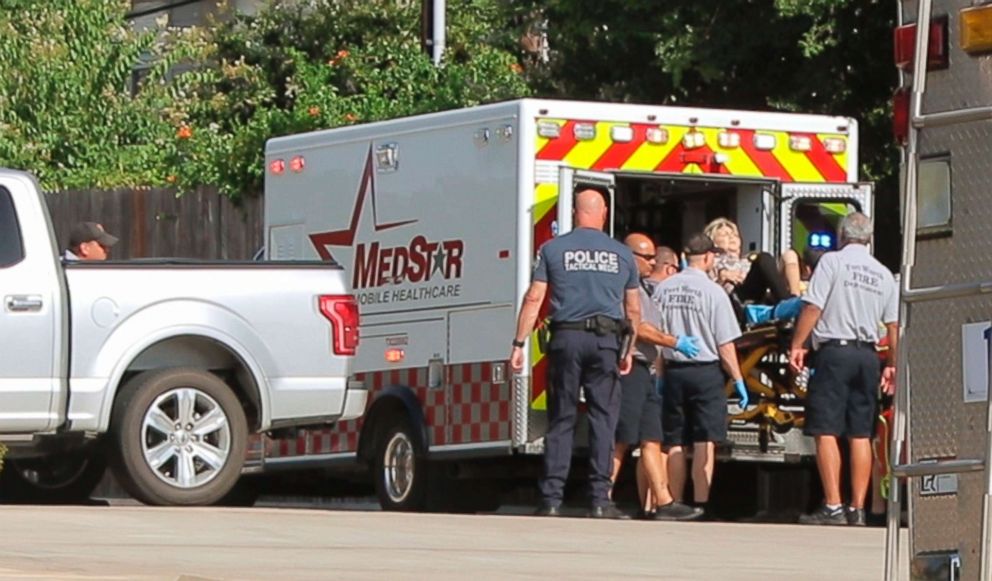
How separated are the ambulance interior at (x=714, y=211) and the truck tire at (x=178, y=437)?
2961 mm

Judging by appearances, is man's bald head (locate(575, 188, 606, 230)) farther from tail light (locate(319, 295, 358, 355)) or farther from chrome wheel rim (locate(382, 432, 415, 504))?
chrome wheel rim (locate(382, 432, 415, 504))

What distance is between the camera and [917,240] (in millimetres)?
7863

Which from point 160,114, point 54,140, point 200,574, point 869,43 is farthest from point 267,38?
point 200,574

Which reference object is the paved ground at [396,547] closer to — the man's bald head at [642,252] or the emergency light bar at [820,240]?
the man's bald head at [642,252]

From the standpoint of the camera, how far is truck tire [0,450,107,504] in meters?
16.0

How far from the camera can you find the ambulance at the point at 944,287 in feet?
25.3

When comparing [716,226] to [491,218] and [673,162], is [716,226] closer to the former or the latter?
[673,162]

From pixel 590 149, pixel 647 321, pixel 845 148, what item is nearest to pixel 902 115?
pixel 647 321

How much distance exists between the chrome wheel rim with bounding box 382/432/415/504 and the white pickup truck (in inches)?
69.0

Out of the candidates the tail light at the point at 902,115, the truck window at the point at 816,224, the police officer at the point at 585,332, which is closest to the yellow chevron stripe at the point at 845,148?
the truck window at the point at 816,224

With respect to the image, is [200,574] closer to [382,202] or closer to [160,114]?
[382,202]

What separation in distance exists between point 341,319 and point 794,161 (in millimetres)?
3238

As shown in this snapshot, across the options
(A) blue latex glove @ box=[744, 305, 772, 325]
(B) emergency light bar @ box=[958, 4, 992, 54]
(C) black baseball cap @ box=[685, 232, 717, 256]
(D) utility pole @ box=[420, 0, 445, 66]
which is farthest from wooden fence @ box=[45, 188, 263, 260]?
(B) emergency light bar @ box=[958, 4, 992, 54]

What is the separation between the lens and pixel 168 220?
23406 millimetres
